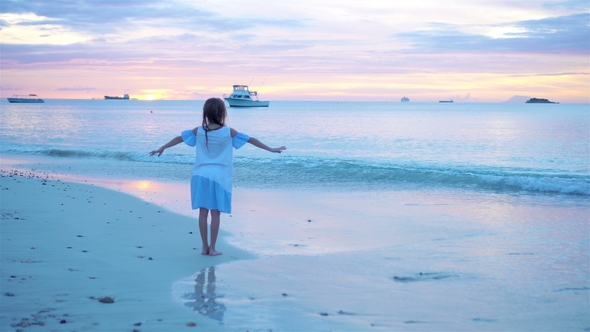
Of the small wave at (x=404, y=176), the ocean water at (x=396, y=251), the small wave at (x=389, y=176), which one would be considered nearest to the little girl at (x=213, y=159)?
the ocean water at (x=396, y=251)

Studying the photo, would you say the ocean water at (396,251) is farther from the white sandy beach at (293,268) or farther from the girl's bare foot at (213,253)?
the girl's bare foot at (213,253)

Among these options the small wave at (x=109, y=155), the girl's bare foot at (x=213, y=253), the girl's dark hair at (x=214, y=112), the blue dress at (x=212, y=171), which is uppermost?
the girl's dark hair at (x=214, y=112)

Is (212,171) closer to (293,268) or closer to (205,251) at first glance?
(205,251)

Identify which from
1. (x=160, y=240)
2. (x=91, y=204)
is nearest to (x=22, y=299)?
(x=160, y=240)

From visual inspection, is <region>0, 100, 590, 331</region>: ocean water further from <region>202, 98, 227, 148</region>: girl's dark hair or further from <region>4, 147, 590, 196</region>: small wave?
<region>202, 98, 227, 148</region>: girl's dark hair

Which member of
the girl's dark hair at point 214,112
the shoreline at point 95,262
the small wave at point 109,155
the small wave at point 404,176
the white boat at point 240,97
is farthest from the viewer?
the white boat at point 240,97

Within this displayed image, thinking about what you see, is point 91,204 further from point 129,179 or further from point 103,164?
point 103,164

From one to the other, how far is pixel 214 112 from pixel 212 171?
2.33 ft

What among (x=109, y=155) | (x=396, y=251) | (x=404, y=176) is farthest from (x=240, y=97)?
(x=396, y=251)

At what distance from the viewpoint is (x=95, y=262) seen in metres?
5.92

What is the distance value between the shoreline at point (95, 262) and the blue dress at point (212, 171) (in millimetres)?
684

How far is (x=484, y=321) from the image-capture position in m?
4.69

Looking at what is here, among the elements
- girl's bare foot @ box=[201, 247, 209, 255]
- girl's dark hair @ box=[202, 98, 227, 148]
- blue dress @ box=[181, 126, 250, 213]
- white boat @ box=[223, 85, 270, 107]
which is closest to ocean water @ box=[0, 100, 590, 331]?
girl's bare foot @ box=[201, 247, 209, 255]

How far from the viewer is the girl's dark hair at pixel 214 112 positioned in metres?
6.22
